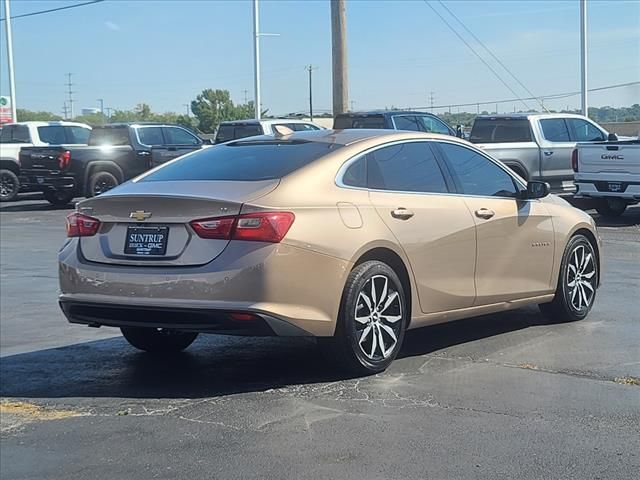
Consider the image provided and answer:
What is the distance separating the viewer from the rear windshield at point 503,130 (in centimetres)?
1931

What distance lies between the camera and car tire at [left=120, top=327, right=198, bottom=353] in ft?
22.8

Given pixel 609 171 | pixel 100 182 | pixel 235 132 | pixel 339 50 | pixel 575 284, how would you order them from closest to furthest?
pixel 575 284, pixel 609 171, pixel 339 50, pixel 100 182, pixel 235 132

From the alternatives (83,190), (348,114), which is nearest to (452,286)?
(348,114)

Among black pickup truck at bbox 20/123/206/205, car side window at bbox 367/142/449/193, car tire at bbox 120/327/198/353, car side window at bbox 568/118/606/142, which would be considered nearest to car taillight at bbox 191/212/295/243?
car side window at bbox 367/142/449/193

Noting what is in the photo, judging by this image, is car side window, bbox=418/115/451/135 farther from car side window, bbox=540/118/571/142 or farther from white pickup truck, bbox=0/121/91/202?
white pickup truck, bbox=0/121/91/202

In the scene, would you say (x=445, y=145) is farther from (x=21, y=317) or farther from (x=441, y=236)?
(x=21, y=317)

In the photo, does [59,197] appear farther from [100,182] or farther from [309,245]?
[309,245]

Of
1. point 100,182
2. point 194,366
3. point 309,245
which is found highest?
point 309,245

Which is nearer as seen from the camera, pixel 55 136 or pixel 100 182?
pixel 100 182

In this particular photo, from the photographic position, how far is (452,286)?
6.66 metres

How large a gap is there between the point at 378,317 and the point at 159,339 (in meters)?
1.91

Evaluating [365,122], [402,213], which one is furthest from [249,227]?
[365,122]

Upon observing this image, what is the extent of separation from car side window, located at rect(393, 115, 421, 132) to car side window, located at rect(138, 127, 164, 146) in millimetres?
6591

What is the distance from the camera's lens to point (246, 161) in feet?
21.0
